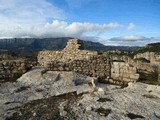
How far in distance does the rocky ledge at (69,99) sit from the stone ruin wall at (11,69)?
83cm

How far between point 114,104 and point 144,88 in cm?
562

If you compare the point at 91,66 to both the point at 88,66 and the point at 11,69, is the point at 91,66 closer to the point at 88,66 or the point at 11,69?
the point at 88,66

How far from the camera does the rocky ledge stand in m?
13.6

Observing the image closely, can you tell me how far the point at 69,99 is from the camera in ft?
53.8

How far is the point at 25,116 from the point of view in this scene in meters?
13.4

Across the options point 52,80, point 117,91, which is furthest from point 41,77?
point 117,91

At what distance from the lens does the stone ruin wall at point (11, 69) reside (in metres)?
20.6

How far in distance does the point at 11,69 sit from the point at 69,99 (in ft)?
22.9

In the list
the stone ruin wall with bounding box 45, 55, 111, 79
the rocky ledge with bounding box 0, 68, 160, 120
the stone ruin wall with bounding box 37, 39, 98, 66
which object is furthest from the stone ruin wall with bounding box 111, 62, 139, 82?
the stone ruin wall with bounding box 37, 39, 98, 66

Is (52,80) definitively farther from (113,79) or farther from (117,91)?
(113,79)

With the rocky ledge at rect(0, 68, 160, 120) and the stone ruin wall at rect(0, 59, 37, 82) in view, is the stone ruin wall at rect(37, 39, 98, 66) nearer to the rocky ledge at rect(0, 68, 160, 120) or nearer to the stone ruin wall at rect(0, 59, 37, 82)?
the rocky ledge at rect(0, 68, 160, 120)

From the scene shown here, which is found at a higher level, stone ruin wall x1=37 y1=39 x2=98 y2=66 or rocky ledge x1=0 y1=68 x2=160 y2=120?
stone ruin wall x1=37 y1=39 x2=98 y2=66

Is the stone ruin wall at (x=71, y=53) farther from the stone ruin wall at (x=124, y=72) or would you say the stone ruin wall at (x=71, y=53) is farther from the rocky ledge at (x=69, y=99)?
the rocky ledge at (x=69, y=99)

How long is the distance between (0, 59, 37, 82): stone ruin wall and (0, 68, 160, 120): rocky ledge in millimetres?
826
